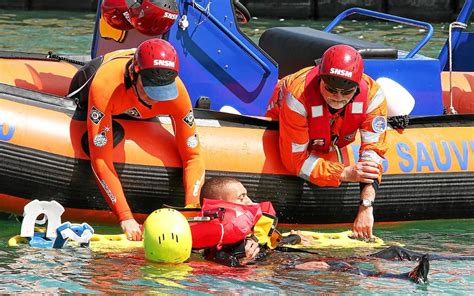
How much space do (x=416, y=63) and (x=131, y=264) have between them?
2.92 m

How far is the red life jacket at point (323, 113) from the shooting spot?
23.2 feet

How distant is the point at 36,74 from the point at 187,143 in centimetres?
163

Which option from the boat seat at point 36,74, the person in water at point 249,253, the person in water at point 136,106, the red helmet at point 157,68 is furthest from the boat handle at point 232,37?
the person in water at point 249,253

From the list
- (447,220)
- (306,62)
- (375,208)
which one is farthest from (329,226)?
(306,62)

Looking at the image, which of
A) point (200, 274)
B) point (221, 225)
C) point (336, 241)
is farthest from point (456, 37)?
point (200, 274)

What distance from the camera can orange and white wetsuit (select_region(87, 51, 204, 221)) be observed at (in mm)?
6793

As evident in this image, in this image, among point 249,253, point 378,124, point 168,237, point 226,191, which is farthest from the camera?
point 378,124

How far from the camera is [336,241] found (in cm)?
699

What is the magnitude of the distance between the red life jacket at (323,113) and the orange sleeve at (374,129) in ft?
0.16

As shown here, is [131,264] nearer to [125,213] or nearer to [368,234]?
[125,213]

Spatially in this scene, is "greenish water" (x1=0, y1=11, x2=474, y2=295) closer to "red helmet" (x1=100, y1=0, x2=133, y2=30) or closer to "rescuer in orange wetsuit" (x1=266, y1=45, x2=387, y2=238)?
"rescuer in orange wetsuit" (x1=266, y1=45, x2=387, y2=238)

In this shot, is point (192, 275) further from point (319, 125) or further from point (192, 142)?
point (319, 125)

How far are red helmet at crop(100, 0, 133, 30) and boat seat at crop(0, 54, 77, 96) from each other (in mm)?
741

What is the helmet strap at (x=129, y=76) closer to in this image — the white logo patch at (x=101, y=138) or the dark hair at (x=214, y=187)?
the white logo patch at (x=101, y=138)
